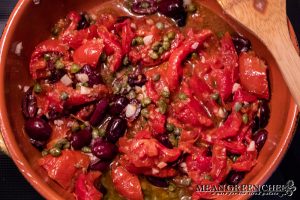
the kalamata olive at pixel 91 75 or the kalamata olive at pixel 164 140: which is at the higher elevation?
the kalamata olive at pixel 91 75

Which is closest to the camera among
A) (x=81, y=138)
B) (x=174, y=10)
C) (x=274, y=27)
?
(x=274, y=27)

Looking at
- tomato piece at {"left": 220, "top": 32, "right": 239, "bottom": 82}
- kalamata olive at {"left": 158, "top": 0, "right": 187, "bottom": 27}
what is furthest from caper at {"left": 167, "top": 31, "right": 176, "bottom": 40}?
tomato piece at {"left": 220, "top": 32, "right": 239, "bottom": 82}

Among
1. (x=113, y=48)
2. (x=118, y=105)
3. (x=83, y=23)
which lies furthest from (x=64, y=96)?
(x=83, y=23)

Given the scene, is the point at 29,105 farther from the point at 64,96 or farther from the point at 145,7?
the point at 145,7

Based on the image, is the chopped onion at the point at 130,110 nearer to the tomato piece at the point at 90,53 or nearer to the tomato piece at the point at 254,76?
the tomato piece at the point at 90,53

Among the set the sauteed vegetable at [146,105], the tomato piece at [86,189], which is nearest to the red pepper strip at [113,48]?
the sauteed vegetable at [146,105]

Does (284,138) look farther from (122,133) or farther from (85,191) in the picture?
(85,191)
